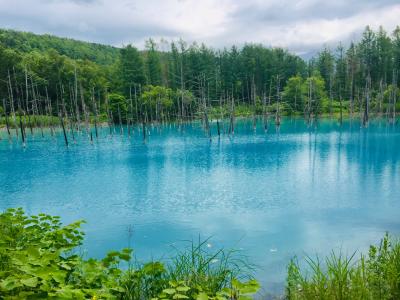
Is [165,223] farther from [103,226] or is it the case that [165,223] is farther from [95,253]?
[95,253]

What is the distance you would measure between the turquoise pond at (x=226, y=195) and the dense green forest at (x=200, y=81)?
2414cm

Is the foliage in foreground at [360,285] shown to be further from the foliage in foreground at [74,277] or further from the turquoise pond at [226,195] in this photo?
the turquoise pond at [226,195]

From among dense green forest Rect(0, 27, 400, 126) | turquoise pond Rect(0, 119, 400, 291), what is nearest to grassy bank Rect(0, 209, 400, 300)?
turquoise pond Rect(0, 119, 400, 291)

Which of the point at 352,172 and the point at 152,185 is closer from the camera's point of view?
the point at 152,185

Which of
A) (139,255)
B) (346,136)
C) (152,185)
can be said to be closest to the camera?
(139,255)

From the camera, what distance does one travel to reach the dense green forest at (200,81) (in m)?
57.6

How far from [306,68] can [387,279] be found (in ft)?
270

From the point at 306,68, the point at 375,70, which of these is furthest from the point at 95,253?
the point at 306,68

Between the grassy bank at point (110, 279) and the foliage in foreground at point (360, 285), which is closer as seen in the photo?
the grassy bank at point (110, 279)

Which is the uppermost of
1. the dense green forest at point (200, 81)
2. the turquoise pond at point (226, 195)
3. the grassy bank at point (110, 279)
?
the dense green forest at point (200, 81)

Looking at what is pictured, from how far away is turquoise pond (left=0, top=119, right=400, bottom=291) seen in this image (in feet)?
38.5

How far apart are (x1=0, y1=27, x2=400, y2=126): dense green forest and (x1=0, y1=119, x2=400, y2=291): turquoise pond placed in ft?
79.2

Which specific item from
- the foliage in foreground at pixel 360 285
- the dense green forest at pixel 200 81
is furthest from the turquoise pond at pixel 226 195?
the dense green forest at pixel 200 81

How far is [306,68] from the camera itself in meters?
81.7
